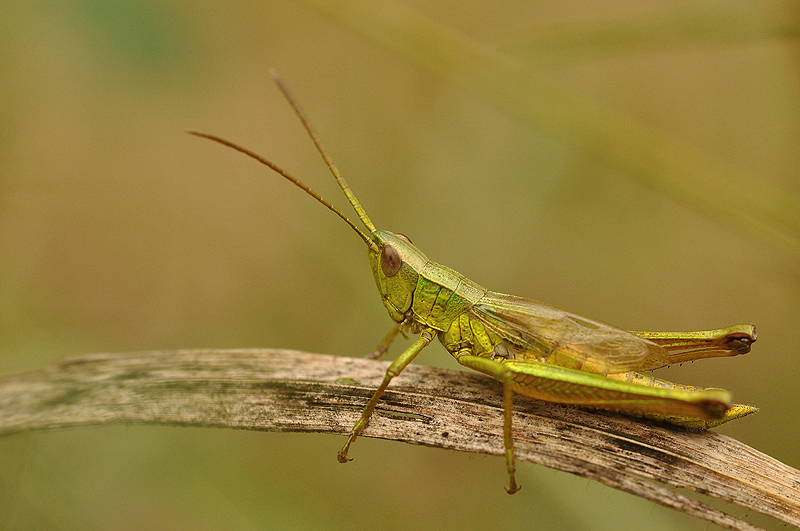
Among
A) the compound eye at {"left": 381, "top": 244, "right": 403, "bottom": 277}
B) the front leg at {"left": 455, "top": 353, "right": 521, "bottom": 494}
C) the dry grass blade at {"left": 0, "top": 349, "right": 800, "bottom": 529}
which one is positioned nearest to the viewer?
the dry grass blade at {"left": 0, "top": 349, "right": 800, "bottom": 529}

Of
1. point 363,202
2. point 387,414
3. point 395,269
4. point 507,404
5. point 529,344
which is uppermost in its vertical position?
point 363,202

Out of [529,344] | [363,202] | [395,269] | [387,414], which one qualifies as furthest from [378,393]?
[363,202]

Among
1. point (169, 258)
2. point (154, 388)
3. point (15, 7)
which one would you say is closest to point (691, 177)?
point (154, 388)

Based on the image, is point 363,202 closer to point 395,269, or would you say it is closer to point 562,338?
point 395,269

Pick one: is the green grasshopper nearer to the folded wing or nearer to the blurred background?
the folded wing

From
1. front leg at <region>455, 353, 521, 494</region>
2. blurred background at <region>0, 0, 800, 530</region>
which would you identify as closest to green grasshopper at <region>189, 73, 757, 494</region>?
front leg at <region>455, 353, 521, 494</region>

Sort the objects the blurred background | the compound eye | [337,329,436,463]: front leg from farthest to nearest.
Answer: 1. the compound eye
2. the blurred background
3. [337,329,436,463]: front leg
